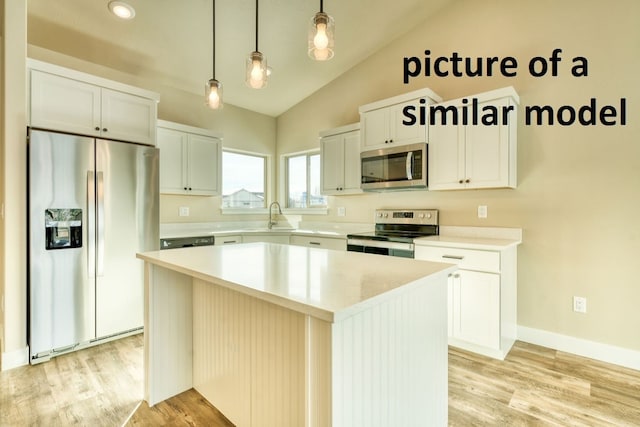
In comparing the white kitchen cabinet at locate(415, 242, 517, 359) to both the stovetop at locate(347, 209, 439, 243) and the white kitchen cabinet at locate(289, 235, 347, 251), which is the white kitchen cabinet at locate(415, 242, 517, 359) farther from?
the white kitchen cabinet at locate(289, 235, 347, 251)

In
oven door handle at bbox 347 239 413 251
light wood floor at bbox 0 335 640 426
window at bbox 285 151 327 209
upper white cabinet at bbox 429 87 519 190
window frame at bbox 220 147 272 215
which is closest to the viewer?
light wood floor at bbox 0 335 640 426

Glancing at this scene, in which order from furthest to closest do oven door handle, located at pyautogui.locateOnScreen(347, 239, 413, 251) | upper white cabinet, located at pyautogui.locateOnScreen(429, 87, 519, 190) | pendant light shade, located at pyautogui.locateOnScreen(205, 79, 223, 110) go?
1. oven door handle, located at pyautogui.locateOnScreen(347, 239, 413, 251)
2. upper white cabinet, located at pyautogui.locateOnScreen(429, 87, 519, 190)
3. pendant light shade, located at pyautogui.locateOnScreen(205, 79, 223, 110)

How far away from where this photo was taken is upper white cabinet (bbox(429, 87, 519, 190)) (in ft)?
8.44

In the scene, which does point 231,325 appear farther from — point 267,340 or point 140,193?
point 140,193

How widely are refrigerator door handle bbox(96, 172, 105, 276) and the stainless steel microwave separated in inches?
95.5

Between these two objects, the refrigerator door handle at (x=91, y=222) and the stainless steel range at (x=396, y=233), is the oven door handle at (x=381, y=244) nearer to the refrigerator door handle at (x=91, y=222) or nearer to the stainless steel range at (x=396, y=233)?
the stainless steel range at (x=396, y=233)

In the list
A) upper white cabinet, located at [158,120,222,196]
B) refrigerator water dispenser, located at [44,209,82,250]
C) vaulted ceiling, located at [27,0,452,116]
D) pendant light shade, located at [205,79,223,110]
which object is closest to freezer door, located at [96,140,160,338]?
refrigerator water dispenser, located at [44,209,82,250]

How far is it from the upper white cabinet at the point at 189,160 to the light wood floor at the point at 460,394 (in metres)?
1.88

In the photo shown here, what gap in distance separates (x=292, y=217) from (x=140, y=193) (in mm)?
2315

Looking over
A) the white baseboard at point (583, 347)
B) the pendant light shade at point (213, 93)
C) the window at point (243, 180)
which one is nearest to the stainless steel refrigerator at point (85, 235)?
the pendant light shade at point (213, 93)

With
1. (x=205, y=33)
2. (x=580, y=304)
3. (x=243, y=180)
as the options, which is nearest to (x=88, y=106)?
(x=205, y=33)

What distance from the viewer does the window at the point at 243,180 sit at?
14.6ft

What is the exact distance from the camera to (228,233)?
3.63 m

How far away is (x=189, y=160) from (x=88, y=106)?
3.81 ft
